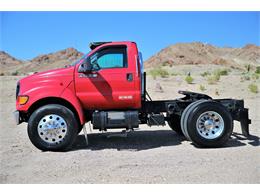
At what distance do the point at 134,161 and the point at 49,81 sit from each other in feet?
9.11

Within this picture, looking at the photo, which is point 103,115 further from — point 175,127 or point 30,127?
point 175,127

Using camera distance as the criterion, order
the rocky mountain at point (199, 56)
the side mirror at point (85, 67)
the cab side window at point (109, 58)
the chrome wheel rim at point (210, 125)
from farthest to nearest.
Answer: the rocky mountain at point (199, 56) → the cab side window at point (109, 58) → the chrome wheel rim at point (210, 125) → the side mirror at point (85, 67)

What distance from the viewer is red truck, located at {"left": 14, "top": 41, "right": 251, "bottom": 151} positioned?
858 centimetres

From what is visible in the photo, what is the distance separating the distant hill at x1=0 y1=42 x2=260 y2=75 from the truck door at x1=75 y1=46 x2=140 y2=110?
89.7 m

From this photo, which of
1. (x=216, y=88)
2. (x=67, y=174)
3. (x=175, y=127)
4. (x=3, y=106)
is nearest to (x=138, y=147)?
(x=175, y=127)

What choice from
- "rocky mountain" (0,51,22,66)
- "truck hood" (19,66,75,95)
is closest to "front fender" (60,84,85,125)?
"truck hood" (19,66,75,95)

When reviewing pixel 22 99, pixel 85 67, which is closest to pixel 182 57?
pixel 85 67

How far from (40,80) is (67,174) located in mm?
2835

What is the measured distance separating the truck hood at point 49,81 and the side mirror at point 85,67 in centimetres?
23

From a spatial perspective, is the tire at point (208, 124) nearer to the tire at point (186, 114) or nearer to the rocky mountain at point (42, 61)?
Answer: the tire at point (186, 114)

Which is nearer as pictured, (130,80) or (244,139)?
(130,80)

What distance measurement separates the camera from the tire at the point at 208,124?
8.70 meters

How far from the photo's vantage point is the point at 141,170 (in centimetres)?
689

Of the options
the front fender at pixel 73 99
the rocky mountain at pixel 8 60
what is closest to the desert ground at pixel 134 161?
the front fender at pixel 73 99
